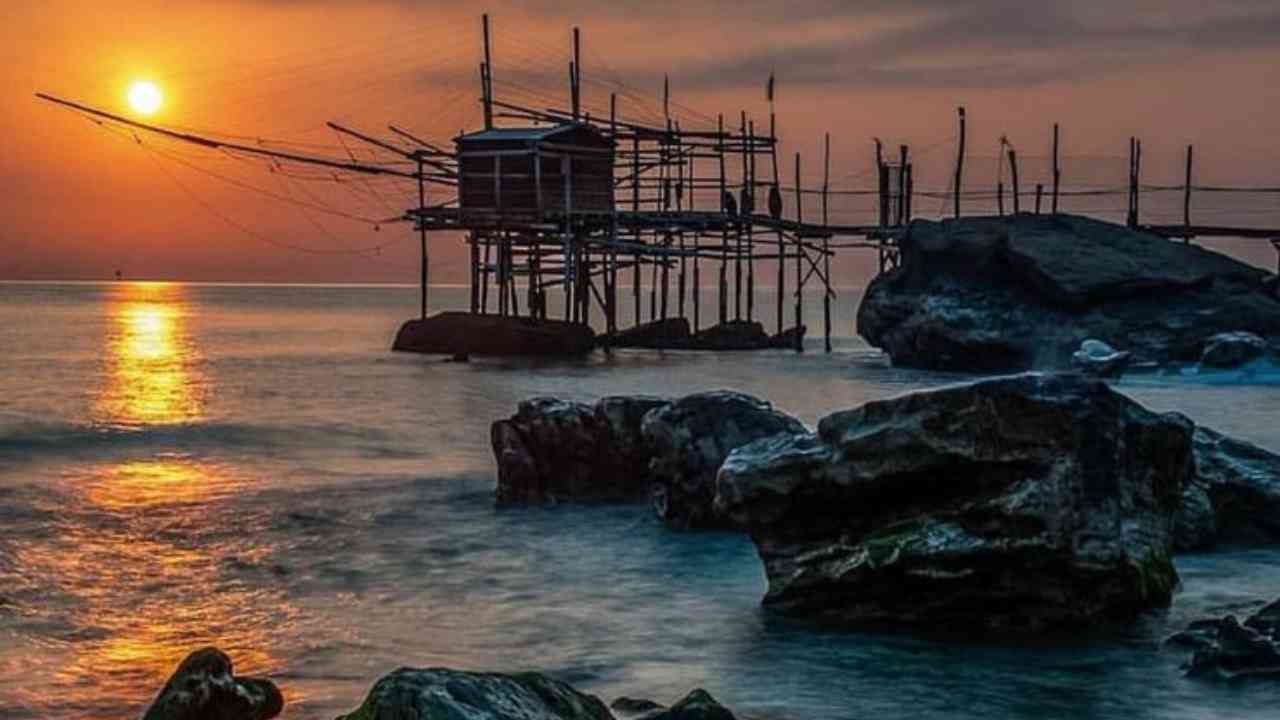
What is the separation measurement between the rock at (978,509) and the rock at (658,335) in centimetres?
4871

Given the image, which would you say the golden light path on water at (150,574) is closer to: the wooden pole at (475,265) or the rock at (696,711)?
the rock at (696,711)

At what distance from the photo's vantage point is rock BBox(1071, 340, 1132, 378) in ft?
145

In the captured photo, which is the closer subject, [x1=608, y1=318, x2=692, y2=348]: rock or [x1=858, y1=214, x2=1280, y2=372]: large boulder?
[x1=858, y1=214, x2=1280, y2=372]: large boulder

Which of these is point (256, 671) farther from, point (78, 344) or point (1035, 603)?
point (78, 344)

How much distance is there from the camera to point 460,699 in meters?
8.27

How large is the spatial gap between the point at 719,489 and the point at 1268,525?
637cm

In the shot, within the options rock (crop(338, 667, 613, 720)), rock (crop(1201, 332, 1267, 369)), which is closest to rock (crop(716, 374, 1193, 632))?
rock (crop(338, 667, 613, 720))

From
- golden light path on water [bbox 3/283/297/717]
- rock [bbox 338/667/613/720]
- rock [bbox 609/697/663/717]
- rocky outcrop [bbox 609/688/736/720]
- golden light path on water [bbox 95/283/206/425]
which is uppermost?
rock [bbox 338/667/613/720]

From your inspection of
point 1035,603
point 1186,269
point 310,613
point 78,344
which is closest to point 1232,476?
point 1035,603

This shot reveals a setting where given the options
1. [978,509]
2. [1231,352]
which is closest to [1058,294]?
[1231,352]

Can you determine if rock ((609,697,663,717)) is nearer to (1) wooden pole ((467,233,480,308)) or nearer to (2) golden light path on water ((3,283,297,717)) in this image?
(2) golden light path on water ((3,283,297,717))

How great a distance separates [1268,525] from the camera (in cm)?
1711

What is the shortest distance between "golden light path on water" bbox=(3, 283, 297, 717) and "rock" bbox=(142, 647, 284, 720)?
1.38 metres

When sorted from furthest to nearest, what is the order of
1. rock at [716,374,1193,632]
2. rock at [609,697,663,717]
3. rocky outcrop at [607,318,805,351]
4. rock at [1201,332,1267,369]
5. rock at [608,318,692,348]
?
rock at [608,318,692,348]
rocky outcrop at [607,318,805,351]
rock at [1201,332,1267,369]
rock at [716,374,1193,632]
rock at [609,697,663,717]
